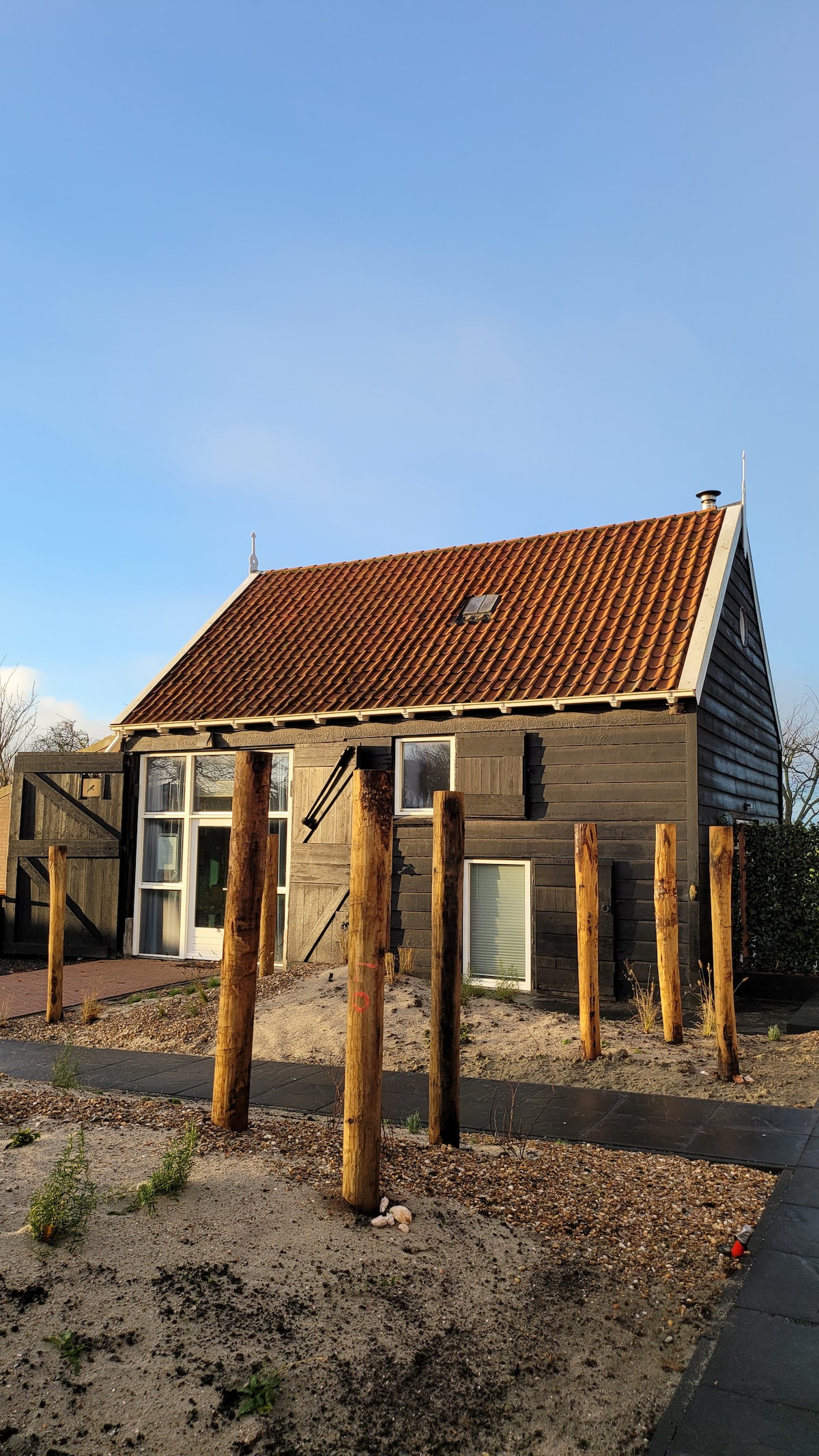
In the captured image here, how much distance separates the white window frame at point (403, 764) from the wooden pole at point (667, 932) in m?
3.83

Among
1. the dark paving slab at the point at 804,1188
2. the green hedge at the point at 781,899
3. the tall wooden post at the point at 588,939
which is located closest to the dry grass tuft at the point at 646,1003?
the tall wooden post at the point at 588,939

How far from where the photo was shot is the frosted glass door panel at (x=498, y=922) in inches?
461

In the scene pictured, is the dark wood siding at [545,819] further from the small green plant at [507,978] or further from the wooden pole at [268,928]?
the wooden pole at [268,928]

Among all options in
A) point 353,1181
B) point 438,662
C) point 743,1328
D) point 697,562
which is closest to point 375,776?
point 353,1181

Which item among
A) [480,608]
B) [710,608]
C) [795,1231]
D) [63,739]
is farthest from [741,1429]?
[63,739]

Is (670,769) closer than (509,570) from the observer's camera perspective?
Yes

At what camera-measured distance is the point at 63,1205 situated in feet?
11.9

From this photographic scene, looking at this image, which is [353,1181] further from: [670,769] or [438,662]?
[438,662]

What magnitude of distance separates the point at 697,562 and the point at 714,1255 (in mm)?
9838

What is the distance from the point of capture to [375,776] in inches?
182

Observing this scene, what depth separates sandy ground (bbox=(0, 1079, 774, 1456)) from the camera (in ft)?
9.27

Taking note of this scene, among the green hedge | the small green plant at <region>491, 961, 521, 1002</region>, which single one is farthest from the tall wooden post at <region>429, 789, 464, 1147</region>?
the green hedge

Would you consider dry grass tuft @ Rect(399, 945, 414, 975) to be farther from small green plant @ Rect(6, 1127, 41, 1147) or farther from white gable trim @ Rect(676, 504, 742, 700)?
small green plant @ Rect(6, 1127, 41, 1147)

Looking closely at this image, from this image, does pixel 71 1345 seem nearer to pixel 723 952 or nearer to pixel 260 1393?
pixel 260 1393
